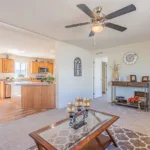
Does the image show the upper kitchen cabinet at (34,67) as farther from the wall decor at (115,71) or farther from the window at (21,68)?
the wall decor at (115,71)

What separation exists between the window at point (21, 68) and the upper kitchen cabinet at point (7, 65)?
2.01ft

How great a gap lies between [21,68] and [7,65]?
1145mm

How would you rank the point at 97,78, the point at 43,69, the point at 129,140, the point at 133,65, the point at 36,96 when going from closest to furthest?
the point at 129,140
the point at 36,96
the point at 133,65
the point at 97,78
the point at 43,69

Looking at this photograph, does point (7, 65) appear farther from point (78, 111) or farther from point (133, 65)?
point (133, 65)

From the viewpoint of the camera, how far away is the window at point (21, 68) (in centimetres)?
708

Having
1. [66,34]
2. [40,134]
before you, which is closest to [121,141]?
[40,134]

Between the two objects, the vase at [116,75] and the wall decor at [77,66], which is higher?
the wall decor at [77,66]

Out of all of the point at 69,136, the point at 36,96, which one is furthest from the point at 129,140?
the point at 36,96

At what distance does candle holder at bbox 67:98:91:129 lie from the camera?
5.81ft

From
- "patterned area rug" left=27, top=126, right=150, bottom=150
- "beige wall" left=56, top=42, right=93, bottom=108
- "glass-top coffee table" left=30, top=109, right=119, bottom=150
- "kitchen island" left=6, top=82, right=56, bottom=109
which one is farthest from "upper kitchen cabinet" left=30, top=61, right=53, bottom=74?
"glass-top coffee table" left=30, top=109, right=119, bottom=150

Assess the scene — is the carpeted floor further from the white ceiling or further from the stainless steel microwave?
the stainless steel microwave

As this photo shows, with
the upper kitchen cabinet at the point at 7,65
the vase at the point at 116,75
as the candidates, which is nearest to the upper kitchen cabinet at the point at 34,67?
the upper kitchen cabinet at the point at 7,65

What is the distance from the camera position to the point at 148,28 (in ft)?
10.1

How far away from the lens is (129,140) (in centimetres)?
214
